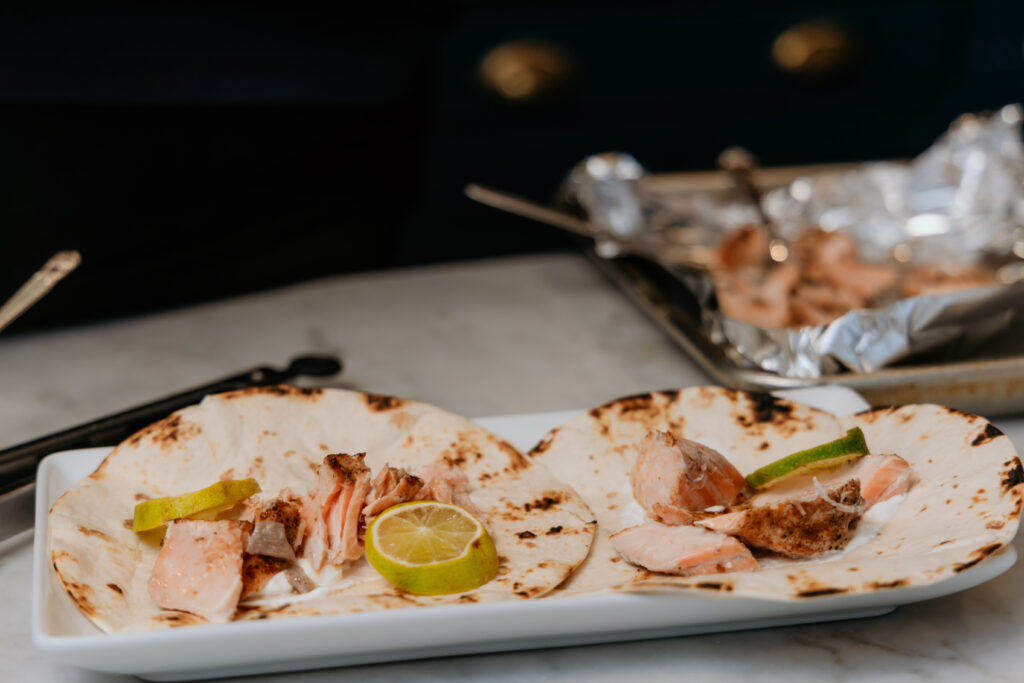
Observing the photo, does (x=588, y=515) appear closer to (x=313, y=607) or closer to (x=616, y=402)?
(x=616, y=402)

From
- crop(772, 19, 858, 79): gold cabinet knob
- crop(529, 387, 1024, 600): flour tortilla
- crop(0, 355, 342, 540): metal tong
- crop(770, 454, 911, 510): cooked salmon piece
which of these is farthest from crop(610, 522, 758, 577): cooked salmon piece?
crop(772, 19, 858, 79): gold cabinet knob

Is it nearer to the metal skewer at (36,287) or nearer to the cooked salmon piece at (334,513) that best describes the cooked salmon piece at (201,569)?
the cooked salmon piece at (334,513)

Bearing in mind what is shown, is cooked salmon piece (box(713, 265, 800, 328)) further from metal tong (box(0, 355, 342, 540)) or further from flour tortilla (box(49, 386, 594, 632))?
metal tong (box(0, 355, 342, 540))

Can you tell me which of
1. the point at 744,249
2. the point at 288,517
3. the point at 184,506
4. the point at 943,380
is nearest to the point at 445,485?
the point at 288,517

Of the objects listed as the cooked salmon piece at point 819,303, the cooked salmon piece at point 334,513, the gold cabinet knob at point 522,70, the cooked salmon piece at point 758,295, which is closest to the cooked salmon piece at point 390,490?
the cooked salmon piece at point 334,513

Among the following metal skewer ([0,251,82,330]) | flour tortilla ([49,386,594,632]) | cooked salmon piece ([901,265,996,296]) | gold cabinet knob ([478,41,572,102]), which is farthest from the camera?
gold cabinet knob ([478,41,572,102])

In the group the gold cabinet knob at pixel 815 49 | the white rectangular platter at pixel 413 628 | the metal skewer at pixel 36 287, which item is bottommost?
the white rectangular platter at pixel 413 628

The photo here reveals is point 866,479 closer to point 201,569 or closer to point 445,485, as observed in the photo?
point 445,485
